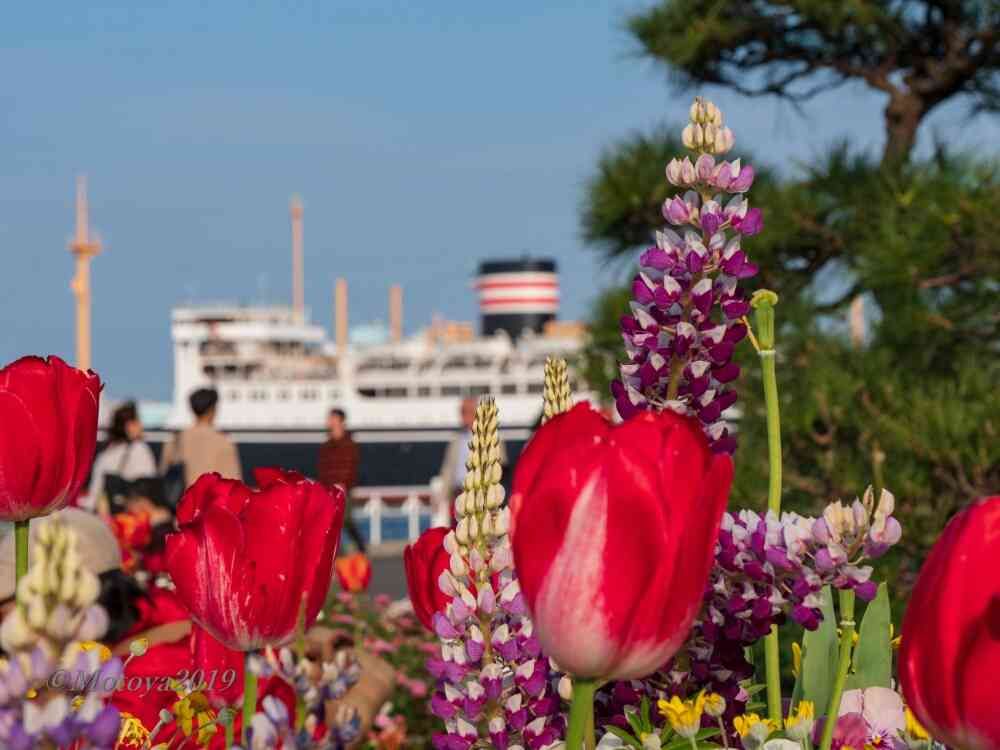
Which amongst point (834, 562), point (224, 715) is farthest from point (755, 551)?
point (224, 715)

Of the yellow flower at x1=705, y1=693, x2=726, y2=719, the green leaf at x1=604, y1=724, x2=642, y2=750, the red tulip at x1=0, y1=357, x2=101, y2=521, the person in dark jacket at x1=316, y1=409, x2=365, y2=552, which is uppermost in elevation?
the red tulip at x1=0, y1=357, x2=101, y2=521

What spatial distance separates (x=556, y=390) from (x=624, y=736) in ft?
0.66

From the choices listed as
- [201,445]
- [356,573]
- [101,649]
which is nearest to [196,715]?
[101,649]

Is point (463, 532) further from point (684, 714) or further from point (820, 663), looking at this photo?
point (820, 663)

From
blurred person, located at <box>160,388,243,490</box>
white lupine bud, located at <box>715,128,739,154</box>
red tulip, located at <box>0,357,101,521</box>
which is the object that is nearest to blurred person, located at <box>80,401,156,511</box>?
blurred person, located at <box>160,388,243,490</box>

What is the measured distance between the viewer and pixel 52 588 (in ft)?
1.69

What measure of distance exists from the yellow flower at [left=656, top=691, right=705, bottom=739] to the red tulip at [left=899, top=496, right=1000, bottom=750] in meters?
0.15

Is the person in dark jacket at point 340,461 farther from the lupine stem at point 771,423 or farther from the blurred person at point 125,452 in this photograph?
the lupine stem at point 771,423

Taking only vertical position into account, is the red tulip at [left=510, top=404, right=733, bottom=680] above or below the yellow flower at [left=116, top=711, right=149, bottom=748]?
above

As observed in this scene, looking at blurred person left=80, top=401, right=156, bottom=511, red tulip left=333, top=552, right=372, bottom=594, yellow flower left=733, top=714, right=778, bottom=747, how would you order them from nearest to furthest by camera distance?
yellow flower left=733, top=714, right=778, bottom=747 < red tulip left=333, top=552, right=372, bottom=594 < blurred person left=80, top=401, right=156, bottom=511

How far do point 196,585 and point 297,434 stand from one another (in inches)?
1721

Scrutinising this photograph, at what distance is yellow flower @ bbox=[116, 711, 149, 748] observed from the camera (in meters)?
0.98

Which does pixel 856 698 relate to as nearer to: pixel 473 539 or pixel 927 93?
pixel 473 539

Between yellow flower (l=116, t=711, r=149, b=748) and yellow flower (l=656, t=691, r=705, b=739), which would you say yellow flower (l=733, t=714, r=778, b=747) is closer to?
yellow flower (l=656, t=691, r=705, b=739)
